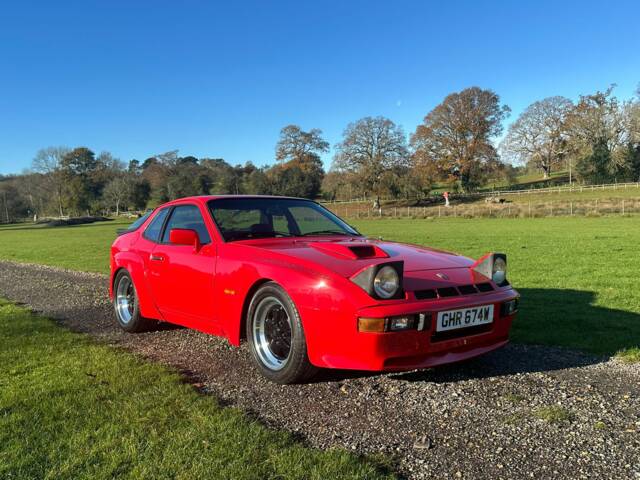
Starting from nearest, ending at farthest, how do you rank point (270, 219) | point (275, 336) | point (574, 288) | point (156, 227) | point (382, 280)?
point (382, 280) → point (275, 336) → point (270, 219) → point (156, 227) → point (574, 288)

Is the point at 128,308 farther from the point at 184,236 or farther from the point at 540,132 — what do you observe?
the point at 540,132

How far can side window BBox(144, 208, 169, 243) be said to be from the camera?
5398mm

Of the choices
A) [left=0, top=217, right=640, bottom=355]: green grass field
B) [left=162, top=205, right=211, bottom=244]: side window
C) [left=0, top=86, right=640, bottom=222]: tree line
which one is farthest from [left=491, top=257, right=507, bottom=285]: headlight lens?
[left=0, top=86, right=640, bottom=222]: tree line

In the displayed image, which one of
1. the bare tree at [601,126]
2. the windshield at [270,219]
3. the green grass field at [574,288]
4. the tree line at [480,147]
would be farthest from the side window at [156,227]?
the bare tree at [601,126]

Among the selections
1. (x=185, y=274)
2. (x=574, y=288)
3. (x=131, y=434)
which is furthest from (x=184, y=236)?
(x=574, y=288)

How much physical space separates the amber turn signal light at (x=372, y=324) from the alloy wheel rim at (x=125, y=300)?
11.7ft

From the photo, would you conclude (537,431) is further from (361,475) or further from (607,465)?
(361,475)

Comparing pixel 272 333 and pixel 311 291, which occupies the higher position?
pixel 311 291

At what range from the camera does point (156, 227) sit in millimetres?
5504

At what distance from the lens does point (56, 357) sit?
457cm

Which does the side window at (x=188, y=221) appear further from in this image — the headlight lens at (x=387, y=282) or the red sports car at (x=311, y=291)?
the headlight lens at (x=387, y=282)

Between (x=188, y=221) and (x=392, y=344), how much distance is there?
275 centimetres

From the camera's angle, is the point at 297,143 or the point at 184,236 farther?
the point at 297,143

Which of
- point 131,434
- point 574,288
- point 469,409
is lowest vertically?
point 574,288
